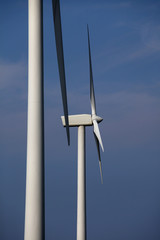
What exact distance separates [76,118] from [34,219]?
747 inches

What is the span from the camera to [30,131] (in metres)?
9.12

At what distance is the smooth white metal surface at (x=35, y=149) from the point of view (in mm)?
8867

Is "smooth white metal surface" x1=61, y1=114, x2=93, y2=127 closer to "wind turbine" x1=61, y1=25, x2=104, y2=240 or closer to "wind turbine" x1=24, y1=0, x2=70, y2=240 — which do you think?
"wind turbine" x1=61, y1=25, x2=104, y2=240

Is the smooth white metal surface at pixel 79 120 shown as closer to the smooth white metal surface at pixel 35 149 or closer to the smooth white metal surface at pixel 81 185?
the smooth white metal surface at pixel 81 185

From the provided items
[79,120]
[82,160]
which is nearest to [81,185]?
[82,160]

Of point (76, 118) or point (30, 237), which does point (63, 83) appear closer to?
point (30, 237)

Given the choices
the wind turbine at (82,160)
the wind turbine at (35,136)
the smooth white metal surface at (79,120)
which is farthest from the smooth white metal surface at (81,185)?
the wind turbine at (35,136)

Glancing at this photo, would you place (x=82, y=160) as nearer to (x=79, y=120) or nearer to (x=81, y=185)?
(x=81, y=185)

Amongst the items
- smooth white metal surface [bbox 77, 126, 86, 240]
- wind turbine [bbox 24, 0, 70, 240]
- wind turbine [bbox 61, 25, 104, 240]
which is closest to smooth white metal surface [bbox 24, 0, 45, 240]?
wind turbine [bbox 24, 0, 70, 240]

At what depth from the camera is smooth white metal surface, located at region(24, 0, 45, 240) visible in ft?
29.1

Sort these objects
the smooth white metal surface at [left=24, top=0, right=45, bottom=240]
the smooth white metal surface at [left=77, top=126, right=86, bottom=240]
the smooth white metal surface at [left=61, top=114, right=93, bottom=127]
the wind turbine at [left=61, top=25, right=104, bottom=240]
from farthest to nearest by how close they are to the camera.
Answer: the smooth white metal surface at [left=61, top=114, right=93, bottom=127] < the smooth white metal surface at [left=77, top=126, right=86, bottom=240] < the wind turbine at [left=61, top=25, right=104, bottom=240] < the smooth white metal surface at [left=24, top=0, right=45, bottom=240]

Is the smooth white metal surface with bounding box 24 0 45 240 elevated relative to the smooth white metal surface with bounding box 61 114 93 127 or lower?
lower

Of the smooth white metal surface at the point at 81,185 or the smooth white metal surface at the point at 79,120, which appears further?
the smooth white metal surface at the point at 79,120

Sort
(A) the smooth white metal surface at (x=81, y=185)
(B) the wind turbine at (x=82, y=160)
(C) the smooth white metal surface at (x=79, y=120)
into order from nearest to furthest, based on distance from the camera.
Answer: (B) the wind turbine at (x=82, y=160) → (A) the smooth white metal surface at (x=81, y=185) → (C) the smooth white metal surface at (x=79, y=120)
